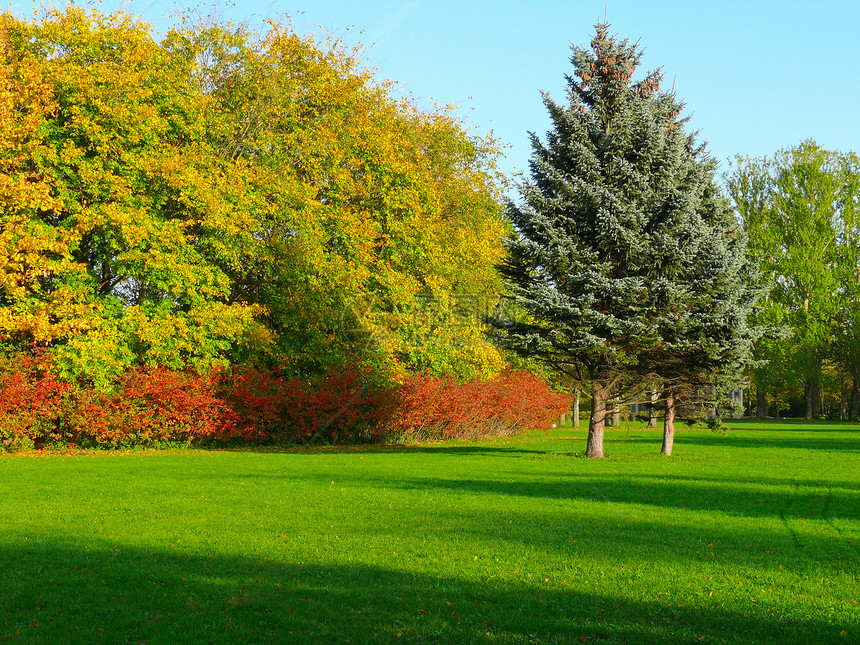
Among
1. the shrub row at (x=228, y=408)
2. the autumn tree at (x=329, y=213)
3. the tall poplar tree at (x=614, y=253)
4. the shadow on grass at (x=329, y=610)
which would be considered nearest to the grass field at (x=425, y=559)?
the shadow on grass at (x=329, y=610)

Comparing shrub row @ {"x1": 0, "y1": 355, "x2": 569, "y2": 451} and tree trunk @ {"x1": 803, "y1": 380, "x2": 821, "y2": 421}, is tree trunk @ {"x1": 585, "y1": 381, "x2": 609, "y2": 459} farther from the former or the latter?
tree trunk @ {"x1": 803, "y1": 380, "x2": 821, "y2": 421}

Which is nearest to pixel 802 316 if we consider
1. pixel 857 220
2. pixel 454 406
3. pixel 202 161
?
pixel 857 220

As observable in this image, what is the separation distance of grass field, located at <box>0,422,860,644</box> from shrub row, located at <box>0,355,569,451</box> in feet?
29.0

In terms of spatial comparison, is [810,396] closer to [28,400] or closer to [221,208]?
[221,208]

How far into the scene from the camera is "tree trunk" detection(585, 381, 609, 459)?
2297 cm

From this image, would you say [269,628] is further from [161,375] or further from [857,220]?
[857,220]

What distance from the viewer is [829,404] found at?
283 feet

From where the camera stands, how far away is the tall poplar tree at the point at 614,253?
Result: 2139cm

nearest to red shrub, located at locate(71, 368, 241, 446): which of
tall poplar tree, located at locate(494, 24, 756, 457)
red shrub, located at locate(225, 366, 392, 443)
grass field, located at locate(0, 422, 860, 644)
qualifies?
red shrub, located at locate(225, 366, 392, 443)

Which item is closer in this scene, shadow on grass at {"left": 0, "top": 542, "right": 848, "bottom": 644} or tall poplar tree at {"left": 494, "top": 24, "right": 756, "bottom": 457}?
shadow on grass at {"left": 0, "top": 542, "right": 848, "bottom": 644}

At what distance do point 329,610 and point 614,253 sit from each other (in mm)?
17346

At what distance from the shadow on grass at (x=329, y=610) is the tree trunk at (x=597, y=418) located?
51.9 feet

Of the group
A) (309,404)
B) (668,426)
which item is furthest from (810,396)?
(309,404)

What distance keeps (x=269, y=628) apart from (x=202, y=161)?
2334 centimetres
